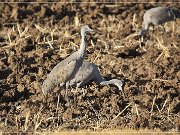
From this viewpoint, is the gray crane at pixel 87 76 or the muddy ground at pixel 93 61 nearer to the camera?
the muddy ground at pixel 93 61

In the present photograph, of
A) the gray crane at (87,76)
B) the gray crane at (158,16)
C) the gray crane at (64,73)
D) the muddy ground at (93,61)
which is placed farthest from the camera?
the gray crane at (158,16)

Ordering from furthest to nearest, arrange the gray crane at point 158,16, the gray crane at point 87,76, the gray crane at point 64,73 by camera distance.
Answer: the gray crane at point 158,16, the gray crane at point 87,76, the gray crane at point 64,73

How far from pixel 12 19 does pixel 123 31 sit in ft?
8.34

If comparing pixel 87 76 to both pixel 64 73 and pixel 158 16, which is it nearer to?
pixel 64 73

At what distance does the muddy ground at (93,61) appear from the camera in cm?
1067

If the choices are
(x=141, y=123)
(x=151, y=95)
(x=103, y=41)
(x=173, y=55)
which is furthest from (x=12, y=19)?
(x=141, y=123)

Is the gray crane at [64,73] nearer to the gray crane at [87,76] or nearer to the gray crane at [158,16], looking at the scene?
the gray crane at [87,76]

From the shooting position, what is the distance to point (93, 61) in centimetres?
1325

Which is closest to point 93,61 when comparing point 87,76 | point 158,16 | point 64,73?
point 87,76

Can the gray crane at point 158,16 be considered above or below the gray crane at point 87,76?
above

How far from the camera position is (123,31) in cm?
1497

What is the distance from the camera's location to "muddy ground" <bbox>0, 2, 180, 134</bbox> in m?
10.7

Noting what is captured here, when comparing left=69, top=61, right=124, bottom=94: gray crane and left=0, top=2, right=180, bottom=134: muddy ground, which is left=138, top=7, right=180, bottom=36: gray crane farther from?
left=69, top=61, right=124, bottom=94: gray crane

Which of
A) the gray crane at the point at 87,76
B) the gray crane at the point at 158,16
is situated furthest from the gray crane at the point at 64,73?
the gray crane at the point at 158,16
